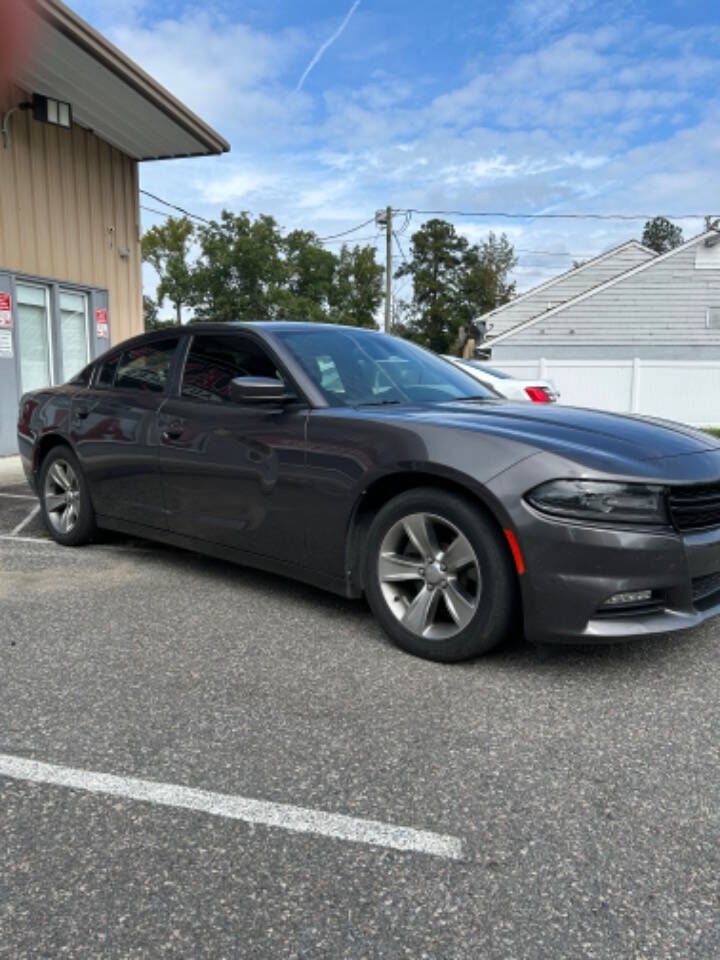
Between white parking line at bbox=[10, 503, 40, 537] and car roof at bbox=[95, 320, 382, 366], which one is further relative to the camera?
white parking line at bbox=[10, 503, 40, 537]

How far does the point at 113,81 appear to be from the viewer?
371 inches

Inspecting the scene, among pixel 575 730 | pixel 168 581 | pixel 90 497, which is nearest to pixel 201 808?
pixel 575 730

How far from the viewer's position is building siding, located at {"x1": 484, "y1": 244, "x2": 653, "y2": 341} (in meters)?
31.8

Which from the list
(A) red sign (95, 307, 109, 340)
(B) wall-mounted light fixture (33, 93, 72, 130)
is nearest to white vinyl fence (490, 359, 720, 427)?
(A) red sign (95, 307, 109, 340)

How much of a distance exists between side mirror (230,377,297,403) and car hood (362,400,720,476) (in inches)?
19.6

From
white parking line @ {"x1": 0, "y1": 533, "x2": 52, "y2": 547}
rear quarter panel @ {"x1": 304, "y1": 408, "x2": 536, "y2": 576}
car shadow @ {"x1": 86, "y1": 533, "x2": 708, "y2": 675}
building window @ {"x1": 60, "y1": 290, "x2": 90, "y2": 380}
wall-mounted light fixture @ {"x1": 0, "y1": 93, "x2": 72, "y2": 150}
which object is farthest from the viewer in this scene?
building window @ {"x1": 60, "y1": 290, "x2": 90, "y2": 380}

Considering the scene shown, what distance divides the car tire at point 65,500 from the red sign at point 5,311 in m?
5.40

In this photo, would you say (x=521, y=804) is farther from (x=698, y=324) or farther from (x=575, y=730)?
(x=698, y=324)

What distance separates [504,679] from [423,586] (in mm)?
495

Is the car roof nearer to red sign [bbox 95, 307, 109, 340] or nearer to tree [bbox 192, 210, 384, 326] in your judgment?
red sign [bbox 95, 307, 109, 340]

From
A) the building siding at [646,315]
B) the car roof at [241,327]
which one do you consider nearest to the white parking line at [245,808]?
the car roof at [241,327]

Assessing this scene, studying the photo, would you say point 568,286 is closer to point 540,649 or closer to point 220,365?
point 220,365

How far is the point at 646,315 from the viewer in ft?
77.9

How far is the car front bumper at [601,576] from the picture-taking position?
287cm
